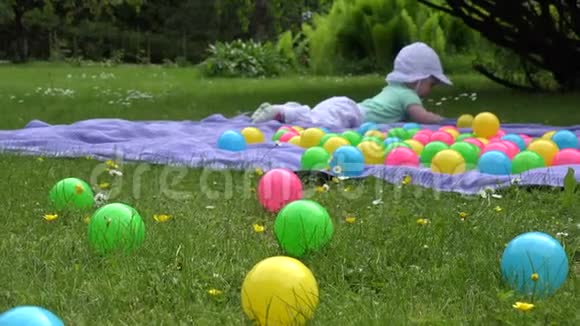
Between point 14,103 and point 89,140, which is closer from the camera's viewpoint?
point 89,140

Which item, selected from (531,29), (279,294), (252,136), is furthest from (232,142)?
(531,29)

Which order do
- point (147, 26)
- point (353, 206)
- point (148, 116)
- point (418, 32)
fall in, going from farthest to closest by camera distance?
1. point (147, 26)
2. point (418, 32)
3. point (148, 116)
4. point (353, 206)

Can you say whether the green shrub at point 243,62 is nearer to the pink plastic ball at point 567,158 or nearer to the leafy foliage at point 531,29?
the leafy foliage at point 531,29

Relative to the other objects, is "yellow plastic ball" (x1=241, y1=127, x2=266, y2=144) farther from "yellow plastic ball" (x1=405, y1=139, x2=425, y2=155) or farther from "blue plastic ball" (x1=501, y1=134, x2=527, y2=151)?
"blue plastic ball" (x1=501, y1=134, x2=527, y2=151)

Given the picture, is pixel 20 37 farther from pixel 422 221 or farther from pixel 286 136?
pixel 422 221

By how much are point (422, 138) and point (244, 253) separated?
122 inches

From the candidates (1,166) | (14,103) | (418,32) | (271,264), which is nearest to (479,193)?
(271,264)

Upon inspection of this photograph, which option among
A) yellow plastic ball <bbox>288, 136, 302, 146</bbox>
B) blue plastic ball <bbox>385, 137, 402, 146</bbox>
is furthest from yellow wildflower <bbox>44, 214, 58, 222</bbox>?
yellow plastic ball <bbox>288, 136, 302, 146</bbox>

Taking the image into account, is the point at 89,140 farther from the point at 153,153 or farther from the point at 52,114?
the point at 52,114

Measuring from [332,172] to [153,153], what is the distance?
1415 mm

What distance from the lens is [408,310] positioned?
2172mm

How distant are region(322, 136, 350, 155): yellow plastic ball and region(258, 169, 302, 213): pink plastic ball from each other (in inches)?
56.9

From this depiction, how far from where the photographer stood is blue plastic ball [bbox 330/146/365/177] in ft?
14.7

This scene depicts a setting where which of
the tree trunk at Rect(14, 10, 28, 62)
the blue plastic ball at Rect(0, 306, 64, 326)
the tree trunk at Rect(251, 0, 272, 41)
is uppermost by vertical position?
the tree trunk at Rect(251, 0, 272, 41)
